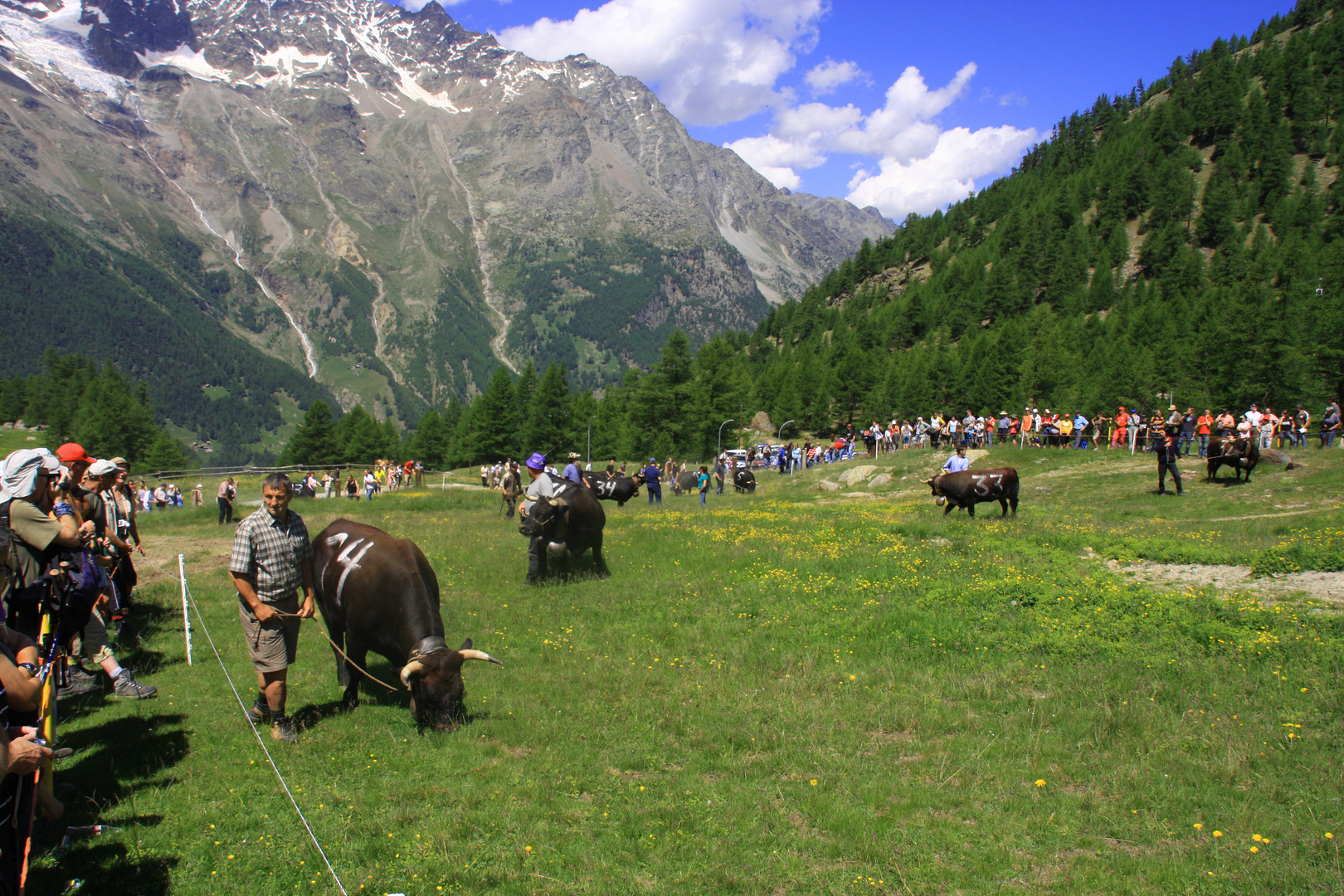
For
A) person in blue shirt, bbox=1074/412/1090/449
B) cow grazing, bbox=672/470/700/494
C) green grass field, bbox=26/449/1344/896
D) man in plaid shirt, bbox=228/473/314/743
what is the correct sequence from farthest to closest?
cow grazing, bbox=672/470/700/494, person in blue shirt, bbox=1074/412/1090/449, man in plaid shirt, bbox=228/473/314/743, green grass field, bbox=26/449/1344/896

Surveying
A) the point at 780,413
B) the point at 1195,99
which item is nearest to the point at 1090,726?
the point at 780,413

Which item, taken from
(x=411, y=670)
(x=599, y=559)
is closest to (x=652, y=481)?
(x=599, y=559)

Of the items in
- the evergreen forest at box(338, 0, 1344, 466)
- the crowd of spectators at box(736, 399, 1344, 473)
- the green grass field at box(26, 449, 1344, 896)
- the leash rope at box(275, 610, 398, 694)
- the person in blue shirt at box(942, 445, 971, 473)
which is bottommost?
the green grass field at box(26, 449, 1344, 896)

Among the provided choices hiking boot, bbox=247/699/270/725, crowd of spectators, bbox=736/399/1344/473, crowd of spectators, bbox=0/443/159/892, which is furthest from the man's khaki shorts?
crowd of spectators, bbox=736/399/1344/473

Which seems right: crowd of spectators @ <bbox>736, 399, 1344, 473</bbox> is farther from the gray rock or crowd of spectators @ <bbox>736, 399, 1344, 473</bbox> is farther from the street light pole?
the street light pole

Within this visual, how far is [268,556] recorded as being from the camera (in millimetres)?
7367

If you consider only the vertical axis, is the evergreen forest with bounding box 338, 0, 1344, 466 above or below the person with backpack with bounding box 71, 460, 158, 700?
above

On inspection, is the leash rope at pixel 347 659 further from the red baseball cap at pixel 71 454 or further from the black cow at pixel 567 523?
the black cow at pixel 567 523

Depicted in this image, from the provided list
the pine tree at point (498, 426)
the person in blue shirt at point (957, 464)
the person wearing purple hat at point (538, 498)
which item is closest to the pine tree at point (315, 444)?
the pine tree at point (498, 426)

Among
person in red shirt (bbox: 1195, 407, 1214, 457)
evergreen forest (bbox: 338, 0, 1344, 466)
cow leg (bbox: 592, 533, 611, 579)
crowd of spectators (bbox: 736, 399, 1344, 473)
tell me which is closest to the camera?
cow leg (bbox: 592, 533, 611, 579)

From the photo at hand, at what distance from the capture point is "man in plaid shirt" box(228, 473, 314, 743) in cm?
727

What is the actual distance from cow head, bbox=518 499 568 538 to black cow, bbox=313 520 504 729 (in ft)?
15.4

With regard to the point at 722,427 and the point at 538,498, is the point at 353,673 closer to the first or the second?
the point at 538,498

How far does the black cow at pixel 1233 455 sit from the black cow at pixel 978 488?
867cm
